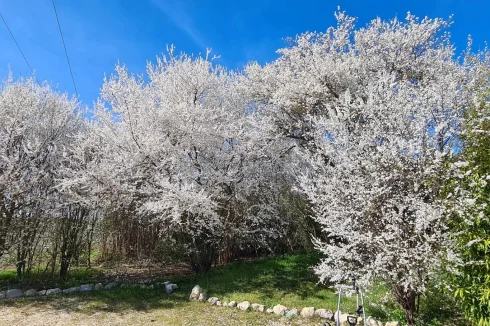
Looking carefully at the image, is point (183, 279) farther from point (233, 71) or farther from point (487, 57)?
point (487, 57)

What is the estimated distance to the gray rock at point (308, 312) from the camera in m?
5.68

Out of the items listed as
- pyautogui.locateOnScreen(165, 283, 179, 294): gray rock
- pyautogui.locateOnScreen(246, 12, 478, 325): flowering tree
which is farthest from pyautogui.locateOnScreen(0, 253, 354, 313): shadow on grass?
pyautogui.locateOnScreen(246, 12, 478, 325): flowering tree

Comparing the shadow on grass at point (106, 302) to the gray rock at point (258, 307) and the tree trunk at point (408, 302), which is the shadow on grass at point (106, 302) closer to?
the gray rock at point (258, 307)

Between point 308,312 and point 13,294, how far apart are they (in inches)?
243

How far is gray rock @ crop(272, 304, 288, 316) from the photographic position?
587cm

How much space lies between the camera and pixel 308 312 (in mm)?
5707

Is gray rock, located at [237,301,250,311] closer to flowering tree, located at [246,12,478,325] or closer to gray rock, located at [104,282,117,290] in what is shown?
flowering tree, located at [246,12,478,325]

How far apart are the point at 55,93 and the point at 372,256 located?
983 cm

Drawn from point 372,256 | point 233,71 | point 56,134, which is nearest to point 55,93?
point 56,134

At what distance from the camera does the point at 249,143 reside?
9180 millimetres

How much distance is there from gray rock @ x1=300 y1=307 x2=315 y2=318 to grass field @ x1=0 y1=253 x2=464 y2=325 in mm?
153

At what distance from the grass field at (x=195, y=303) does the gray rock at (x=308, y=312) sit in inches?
6.0

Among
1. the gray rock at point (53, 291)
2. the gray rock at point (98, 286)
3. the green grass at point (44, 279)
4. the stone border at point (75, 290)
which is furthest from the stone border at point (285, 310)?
the green grass at point (44, 279)

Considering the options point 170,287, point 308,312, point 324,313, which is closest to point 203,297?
point 170,287
